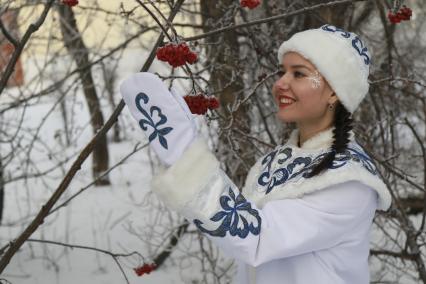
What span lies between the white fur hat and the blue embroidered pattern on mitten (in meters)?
0.49

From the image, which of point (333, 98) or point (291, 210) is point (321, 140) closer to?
point (333, 98)

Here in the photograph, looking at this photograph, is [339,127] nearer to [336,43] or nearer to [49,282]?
[336,43]

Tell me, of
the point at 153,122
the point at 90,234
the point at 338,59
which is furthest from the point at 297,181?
the point at 90,234

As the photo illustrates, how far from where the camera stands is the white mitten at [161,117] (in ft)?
4.58

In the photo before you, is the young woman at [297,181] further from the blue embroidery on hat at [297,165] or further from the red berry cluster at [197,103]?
the red berry cluster at [197,103]

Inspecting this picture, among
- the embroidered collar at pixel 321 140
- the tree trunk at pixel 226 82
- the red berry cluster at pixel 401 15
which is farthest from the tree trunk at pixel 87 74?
the embroidered collar at pixel 321 140

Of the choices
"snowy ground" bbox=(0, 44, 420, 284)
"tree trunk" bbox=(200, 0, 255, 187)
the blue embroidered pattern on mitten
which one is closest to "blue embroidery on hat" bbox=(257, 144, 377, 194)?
the blue embroidered pattern on mitten

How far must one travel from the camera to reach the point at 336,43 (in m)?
1.72

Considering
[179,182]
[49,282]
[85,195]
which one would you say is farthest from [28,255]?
[179,182]

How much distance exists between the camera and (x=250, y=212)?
4.80ft

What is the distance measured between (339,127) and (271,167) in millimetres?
259

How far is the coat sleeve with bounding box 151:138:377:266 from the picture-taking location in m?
1.40

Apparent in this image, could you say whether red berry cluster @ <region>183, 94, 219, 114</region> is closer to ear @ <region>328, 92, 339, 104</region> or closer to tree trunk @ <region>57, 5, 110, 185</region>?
ear @ <region>328, 92, 339, 104</region>

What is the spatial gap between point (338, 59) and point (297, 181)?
38cm
